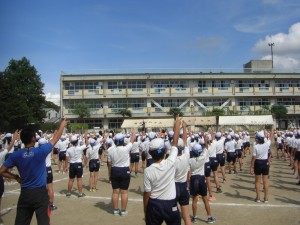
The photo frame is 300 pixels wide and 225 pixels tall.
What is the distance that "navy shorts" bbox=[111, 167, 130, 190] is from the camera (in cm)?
802

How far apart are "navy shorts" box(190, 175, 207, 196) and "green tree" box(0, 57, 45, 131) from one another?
38116 millimetres

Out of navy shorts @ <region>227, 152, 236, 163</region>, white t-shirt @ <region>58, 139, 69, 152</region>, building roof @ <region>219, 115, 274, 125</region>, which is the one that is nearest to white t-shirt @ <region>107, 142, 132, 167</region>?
navy shorts @ <region>227, 152, 236, 163</region>

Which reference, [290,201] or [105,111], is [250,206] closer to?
[290,201]

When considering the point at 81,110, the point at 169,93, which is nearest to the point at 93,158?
the point at 81,110

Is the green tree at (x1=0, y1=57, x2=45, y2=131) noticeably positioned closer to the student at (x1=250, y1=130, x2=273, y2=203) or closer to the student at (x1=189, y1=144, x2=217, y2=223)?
the student at (x1=250, y1=130, x2=273, y2=203)

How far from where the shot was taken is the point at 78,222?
761 centimetres

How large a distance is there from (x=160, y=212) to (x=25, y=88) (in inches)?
2001

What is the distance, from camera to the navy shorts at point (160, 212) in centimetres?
429

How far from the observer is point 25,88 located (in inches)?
1989

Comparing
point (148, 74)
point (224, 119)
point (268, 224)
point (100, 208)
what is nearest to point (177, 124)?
point (268, 224)

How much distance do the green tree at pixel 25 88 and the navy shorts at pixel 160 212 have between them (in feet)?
132

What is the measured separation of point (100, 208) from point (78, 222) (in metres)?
1.33

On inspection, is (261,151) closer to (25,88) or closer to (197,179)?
(197,179)

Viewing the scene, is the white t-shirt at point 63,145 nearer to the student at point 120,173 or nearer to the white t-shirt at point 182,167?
the student at point 120,173
